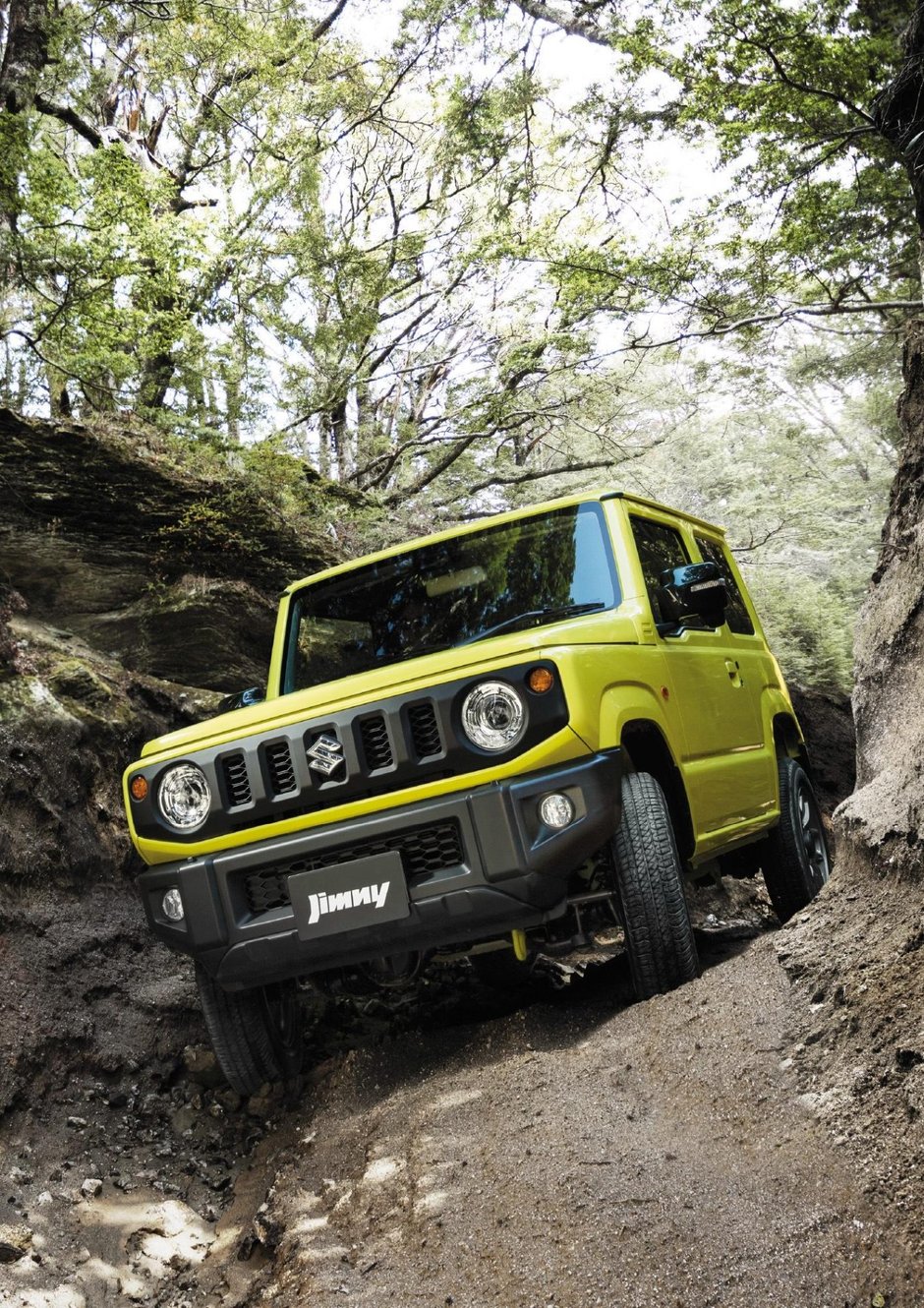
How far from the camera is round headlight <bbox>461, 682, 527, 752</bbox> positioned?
367 centimetres

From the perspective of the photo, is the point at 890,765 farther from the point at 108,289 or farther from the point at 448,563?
the point at 108,289

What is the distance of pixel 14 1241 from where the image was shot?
10.6ft

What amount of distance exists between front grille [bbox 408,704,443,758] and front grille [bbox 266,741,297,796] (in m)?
0.49

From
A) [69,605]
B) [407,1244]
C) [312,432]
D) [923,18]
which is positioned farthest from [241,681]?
[312,432]

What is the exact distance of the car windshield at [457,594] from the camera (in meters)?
4.46

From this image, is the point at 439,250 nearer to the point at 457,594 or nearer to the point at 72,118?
the point at 72,118

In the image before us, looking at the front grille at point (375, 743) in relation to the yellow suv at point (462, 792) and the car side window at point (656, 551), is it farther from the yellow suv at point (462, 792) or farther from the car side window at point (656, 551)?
the car side window at point (656, 551)

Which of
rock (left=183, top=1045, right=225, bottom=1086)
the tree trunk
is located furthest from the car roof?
the tree trunk

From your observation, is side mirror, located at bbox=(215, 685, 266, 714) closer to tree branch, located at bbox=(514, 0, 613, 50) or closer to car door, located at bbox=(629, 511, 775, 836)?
car door, located at bbox=(629, 511, 775, 836)

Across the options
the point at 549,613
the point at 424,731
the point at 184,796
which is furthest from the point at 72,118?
the point at 424,731

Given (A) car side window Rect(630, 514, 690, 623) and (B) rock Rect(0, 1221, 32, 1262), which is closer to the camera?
(B) rock Rect(0, 1221, 32, 1262)

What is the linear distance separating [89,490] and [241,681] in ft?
6.12

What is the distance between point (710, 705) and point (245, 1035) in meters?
2.46

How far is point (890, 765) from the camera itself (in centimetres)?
402
